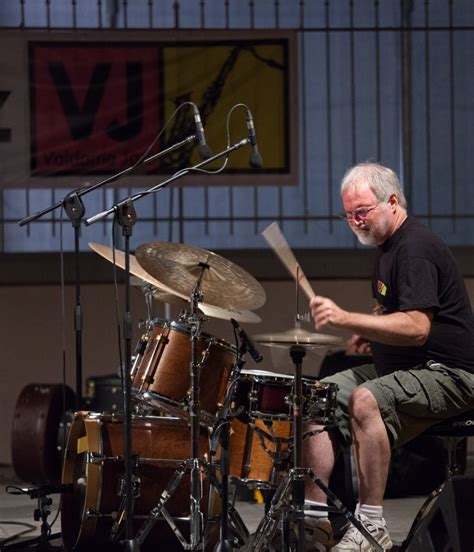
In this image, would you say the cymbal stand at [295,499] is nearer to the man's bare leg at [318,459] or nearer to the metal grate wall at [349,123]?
the man's bare leg at [318,459]

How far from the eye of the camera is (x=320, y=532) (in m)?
4.74

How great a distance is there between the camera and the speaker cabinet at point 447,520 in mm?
3793

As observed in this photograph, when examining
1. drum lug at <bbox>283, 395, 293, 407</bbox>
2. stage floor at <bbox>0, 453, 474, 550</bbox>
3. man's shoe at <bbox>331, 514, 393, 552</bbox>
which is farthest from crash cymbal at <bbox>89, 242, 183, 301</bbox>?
stage floor at <bbox>0, 453, 474, 550</bbox>

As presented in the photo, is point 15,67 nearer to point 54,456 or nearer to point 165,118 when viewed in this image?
point 165,118

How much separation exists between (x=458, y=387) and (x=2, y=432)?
3.75 m

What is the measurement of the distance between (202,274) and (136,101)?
2844mm

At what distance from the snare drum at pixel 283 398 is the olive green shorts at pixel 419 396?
164mm

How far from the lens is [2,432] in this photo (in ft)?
24.7

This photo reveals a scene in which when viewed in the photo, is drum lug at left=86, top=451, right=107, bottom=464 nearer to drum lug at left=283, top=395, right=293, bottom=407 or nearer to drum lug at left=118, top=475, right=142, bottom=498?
drum lug at left=118, top=475, right=142, bottom=498

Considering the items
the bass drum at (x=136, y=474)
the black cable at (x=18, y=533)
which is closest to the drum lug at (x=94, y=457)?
the bass drum at (x=136, y=474)

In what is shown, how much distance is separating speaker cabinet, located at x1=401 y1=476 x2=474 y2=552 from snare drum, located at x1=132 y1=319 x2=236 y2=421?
4.25ft

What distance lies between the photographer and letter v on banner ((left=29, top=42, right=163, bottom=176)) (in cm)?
731

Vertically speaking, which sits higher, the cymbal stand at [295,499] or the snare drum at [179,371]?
the snare drum at [179,371]

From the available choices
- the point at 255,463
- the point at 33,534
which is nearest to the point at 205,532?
the point at 255,463
